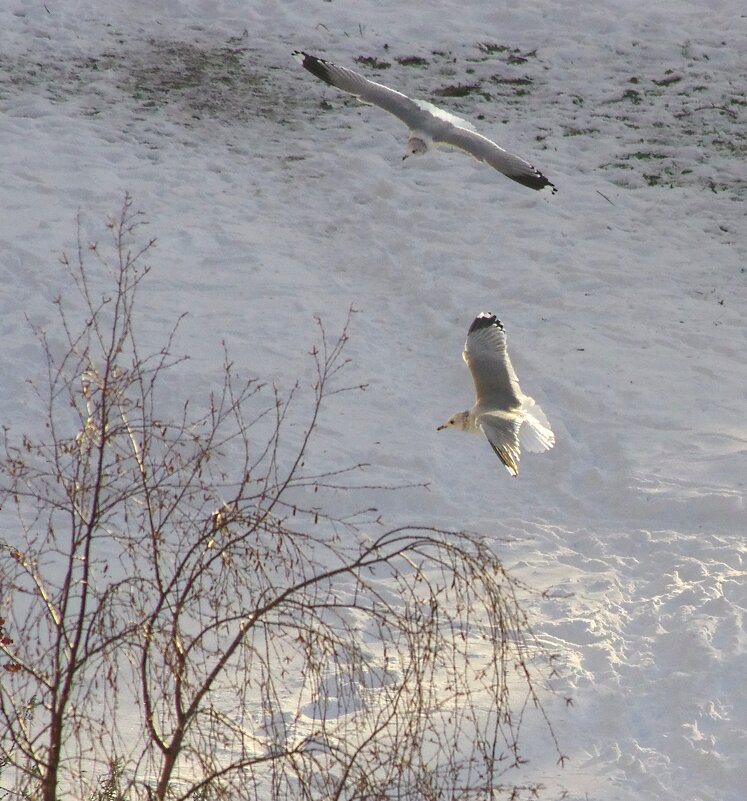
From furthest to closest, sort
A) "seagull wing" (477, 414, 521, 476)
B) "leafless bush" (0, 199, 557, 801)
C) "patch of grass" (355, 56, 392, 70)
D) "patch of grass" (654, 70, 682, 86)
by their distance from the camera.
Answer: "patch of grass" (654, 70, 682, 86) < "patch of grass" (355, 56, 392, 70) < "seagull wing" (477, 414, 521, 476) < "leafless bush" (0, 199, 557, 801)

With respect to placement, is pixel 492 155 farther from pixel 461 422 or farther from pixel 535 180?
pixel 461 422

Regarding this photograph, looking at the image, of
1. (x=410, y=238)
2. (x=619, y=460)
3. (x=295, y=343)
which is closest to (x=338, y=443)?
(x=295, y=343)

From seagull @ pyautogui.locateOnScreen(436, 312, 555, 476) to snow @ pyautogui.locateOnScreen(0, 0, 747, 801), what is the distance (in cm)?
51

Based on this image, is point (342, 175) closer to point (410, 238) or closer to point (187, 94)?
point (410, 238)

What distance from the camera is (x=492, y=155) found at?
670cm

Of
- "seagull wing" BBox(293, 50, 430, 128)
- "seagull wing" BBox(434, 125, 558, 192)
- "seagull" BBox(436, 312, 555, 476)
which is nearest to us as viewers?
"seagull" BBox(436, 312, 555, 476)

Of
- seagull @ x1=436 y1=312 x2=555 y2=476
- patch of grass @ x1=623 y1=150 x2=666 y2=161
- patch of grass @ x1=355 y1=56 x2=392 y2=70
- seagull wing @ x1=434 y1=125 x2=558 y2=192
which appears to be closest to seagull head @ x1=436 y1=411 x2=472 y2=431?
seagull @ x1=436 y1=312 x2=555 y2=476

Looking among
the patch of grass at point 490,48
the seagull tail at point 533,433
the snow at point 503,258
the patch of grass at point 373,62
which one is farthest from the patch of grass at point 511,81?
the seagull tail at point 533,433

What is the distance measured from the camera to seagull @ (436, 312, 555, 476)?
18.0 feet

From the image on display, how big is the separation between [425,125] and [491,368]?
1.53 m

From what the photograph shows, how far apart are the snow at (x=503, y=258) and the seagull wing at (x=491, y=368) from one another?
652mm

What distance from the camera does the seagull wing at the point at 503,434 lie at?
17.2 ft

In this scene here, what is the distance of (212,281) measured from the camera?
920 cm

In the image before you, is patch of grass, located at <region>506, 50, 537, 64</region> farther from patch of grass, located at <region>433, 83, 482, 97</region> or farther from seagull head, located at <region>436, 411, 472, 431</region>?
seagull head, located at <region>436, 411, 472, 431</region>
